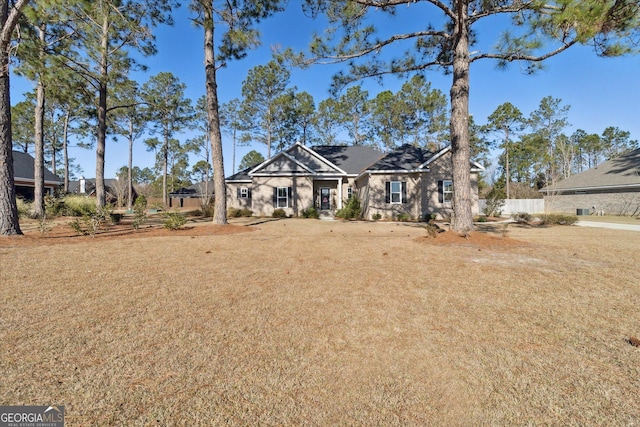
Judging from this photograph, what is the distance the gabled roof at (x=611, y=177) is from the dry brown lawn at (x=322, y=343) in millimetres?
24695

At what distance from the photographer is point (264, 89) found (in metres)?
29.4

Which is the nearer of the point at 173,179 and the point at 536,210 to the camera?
the point at 536,210

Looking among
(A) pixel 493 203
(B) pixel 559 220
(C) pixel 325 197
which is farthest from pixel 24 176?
(B) pixel 559 220

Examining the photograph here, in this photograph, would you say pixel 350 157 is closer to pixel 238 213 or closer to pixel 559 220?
pixel 238 213

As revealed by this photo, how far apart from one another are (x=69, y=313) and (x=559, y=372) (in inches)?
190

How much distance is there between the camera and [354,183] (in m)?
21.9

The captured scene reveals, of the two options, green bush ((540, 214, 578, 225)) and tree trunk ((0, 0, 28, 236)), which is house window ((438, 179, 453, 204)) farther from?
tree trunk ((0, 0, 28, 236))

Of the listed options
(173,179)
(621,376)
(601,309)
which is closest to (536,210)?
(601,309)

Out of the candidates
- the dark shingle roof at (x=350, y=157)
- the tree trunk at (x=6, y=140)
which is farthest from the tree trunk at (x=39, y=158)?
the dark shingle roof at (x=350, y=157)

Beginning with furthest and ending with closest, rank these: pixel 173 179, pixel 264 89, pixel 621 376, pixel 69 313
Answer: pixel 173 179, pixel 264 89, pixel 69 313, pixel 621 376

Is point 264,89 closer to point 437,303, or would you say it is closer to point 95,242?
point 95,242

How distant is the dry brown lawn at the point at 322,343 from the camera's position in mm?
1745

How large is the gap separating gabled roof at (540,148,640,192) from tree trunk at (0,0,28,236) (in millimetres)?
35322

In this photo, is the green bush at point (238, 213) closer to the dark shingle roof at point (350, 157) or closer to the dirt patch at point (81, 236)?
the dirt patch at point (81, 236)
